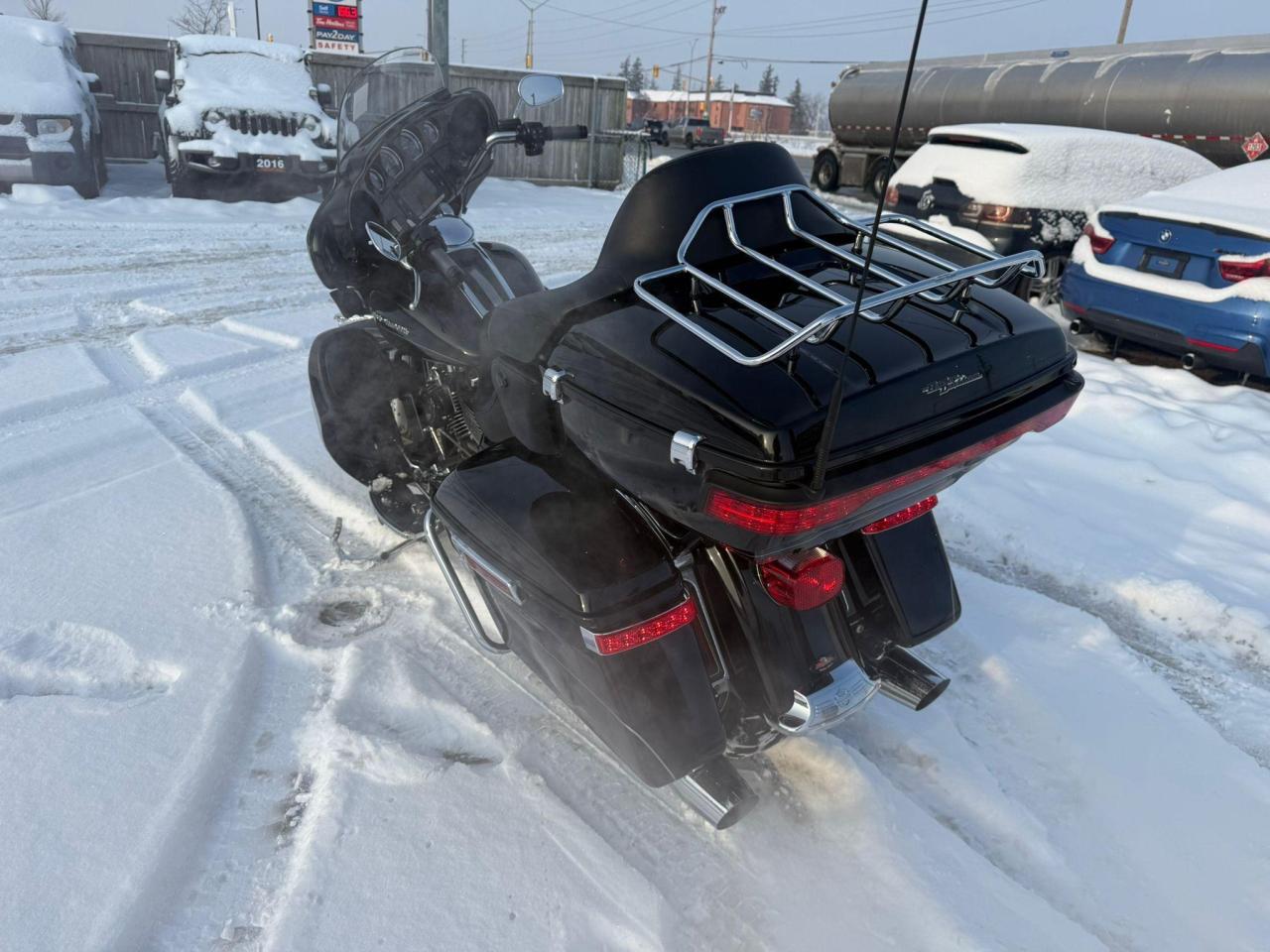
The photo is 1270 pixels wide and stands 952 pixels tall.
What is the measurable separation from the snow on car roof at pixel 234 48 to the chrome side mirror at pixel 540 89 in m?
9.22

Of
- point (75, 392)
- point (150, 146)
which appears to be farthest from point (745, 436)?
point (150, 146)

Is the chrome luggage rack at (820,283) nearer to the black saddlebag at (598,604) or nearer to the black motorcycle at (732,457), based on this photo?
the black motorcycle at (732,457)

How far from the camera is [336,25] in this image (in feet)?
62.2

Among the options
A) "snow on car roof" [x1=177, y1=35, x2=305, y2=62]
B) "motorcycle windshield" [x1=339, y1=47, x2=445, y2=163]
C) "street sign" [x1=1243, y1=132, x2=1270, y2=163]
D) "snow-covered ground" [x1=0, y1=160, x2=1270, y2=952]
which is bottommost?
"snow-covered ground" [x1=0, y1=160, x2=1270, y2=952]

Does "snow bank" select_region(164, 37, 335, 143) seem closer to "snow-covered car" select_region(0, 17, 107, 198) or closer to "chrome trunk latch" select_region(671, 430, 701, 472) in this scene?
"snow-covered car" select_region(0, 17, 107, 198)

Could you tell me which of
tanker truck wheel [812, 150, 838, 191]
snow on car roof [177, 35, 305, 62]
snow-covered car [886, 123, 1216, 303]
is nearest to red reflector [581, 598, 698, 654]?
snow-covered car [886, 123, 1216, 303]

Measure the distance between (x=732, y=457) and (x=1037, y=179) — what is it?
267 inches

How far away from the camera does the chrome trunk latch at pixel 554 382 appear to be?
175 cm

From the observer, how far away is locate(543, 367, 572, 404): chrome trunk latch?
1750 millimetres

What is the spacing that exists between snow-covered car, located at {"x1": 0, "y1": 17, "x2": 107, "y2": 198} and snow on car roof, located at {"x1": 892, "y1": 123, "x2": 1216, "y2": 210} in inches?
335

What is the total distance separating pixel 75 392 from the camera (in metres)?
4.10

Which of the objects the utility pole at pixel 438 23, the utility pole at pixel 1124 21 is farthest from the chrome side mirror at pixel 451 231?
the utility pole at pixel 1124 21

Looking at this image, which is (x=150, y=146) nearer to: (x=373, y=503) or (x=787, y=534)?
(x=373, y=503)

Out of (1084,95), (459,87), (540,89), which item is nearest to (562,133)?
(540,89)
